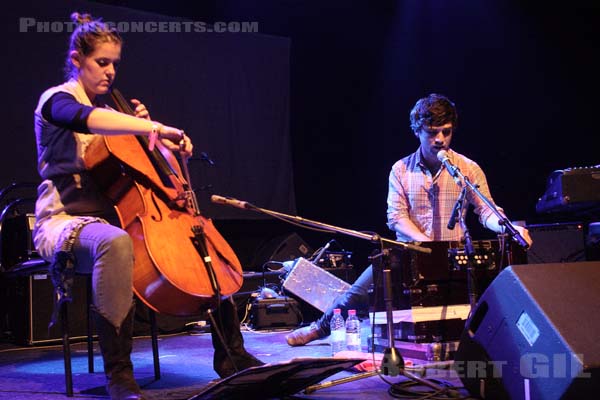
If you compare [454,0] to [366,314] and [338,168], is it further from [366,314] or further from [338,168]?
[366,314]

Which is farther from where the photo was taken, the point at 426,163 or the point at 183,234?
the point at 426,163

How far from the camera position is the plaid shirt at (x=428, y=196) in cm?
434

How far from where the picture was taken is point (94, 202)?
10.1 feet

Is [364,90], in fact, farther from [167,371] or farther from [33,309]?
[167,371]

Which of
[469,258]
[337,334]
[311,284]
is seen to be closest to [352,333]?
[337,334]

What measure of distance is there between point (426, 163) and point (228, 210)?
108 inches

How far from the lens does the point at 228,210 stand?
6613 mm

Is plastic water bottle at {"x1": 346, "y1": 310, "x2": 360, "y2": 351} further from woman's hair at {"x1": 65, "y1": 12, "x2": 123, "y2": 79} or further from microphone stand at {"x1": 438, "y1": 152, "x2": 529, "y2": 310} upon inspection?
woman's hair at {"x1": 65, "y1": 12, "x2": 123, "y2": 79}

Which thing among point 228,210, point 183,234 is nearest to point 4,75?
point 228,210

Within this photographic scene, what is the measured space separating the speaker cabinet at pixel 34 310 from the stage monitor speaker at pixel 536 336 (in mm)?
3686

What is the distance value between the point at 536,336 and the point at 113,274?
1.71 metres

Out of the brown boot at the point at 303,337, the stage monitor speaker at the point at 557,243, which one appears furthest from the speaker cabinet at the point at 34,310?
the stage monitor speaker at the point at 557,243

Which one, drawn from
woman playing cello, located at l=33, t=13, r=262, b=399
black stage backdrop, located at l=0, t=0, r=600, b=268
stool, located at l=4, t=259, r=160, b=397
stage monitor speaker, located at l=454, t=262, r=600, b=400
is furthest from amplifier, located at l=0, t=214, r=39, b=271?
stage monitor speaker, located at l=454, t=262, r=600, b=400

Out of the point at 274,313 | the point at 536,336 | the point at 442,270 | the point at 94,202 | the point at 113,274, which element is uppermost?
the point at 94,202
